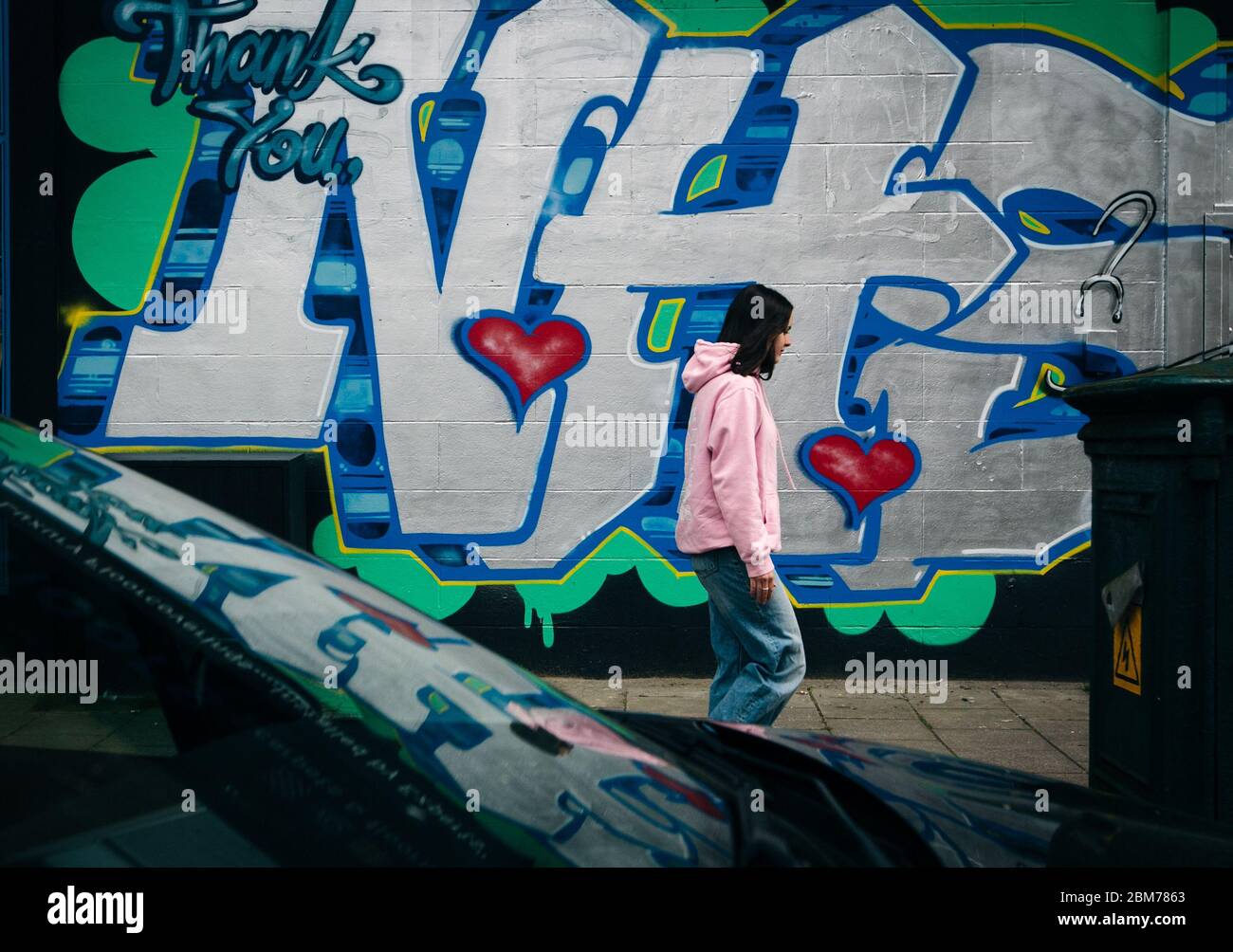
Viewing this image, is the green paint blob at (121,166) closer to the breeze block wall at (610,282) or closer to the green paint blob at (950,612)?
the breeze block wall at (610,282)

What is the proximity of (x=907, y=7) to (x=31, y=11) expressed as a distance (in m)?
4.55

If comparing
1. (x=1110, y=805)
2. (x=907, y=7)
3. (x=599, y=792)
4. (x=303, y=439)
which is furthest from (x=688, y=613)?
(x=599, y=792)

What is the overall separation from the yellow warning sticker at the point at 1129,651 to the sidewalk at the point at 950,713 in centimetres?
109

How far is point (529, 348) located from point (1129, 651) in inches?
133

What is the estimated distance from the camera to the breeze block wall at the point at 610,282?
221 inches

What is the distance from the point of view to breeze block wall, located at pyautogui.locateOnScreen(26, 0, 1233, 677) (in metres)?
5.61

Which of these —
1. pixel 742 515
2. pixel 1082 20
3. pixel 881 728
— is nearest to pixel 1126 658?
pixel 742 515

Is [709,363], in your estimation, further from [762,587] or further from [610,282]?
[610,282]

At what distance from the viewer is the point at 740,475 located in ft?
11.9

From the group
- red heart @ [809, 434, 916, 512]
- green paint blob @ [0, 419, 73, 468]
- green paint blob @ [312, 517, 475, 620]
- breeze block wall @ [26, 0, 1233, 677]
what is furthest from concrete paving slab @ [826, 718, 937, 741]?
green paint blob @ [0, 419, 73, 468]

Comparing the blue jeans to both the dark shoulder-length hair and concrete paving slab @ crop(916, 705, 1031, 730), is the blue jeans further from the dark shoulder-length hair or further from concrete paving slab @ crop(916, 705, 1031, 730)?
concrete paving slab @ crop(916, 705, 1031, 730)

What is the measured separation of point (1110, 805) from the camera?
6.22 feet
